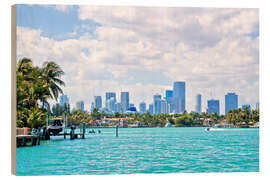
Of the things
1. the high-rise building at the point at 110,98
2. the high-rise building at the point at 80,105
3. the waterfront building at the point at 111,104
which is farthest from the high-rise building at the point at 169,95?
the high-rise building at the point at 80,105

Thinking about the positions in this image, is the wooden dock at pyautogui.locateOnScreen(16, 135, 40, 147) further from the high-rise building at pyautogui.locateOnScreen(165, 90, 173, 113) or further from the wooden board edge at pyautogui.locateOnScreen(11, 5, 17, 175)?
the high-rise building at pyautogui.locateOnScreen(165, 90, 173, 113)

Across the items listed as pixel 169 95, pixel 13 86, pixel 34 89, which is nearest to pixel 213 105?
pixel 169 95

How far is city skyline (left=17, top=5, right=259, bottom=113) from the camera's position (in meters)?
16.9

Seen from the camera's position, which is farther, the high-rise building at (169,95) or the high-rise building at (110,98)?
the high-rise building at (169,95)

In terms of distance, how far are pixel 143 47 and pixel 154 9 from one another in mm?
9823

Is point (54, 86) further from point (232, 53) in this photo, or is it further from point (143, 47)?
point (232, 53)

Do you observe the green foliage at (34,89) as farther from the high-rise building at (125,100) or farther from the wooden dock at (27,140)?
the high-rise building at (125,100)

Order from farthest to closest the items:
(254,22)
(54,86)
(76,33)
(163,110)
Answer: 1. (163,110)
2. (54,86)
3. (76,33)
4. (254,22)

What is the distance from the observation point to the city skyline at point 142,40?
1688cm

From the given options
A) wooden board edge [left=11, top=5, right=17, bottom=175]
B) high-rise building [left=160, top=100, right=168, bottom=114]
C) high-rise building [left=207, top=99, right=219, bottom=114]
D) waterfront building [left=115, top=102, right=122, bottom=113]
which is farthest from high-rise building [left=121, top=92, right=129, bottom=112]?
wooden board edge [left=11, top=5, right=17, bottom=175]

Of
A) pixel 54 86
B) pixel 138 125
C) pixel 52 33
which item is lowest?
pixel 138 125

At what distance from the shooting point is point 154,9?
1916 centimetres

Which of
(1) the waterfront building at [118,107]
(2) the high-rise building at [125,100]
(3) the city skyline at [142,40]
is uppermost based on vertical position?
(3) the city skyline at [142,40]
